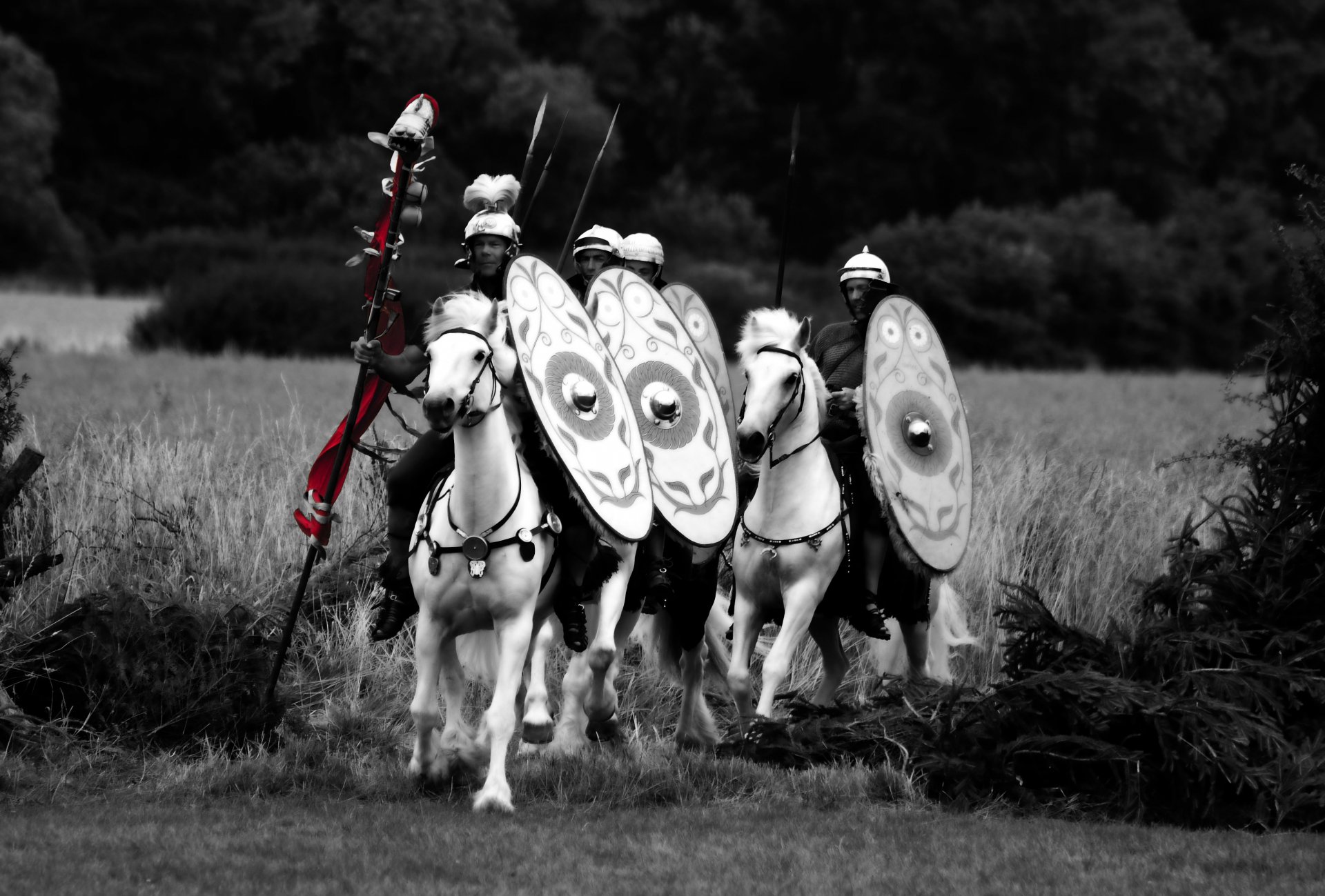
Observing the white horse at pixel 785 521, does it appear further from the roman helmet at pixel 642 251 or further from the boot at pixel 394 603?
the boot at pixel 394 603

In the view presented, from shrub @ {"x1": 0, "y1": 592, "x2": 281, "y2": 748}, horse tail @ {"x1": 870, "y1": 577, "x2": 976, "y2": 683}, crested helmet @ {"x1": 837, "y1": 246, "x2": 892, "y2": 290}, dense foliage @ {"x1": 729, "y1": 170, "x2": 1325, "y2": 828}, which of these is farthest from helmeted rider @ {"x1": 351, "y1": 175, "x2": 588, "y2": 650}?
horse tail @ {"x1": 870, "y1": 577, "x2": 976, "y2": 683}

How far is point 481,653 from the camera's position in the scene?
9250 millimetres

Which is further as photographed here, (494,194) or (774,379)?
(774,379)

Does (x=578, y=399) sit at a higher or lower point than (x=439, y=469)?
higher

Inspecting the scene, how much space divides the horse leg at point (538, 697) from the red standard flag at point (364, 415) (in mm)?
1185

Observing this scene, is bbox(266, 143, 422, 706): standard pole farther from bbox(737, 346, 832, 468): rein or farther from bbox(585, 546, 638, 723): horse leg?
bbox(737, 346, 832, 468): rein

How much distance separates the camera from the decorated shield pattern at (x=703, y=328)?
1047cm

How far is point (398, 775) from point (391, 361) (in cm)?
190

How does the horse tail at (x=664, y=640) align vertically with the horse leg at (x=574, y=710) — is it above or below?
above

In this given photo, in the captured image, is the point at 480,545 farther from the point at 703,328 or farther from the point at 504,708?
the point at 703,328

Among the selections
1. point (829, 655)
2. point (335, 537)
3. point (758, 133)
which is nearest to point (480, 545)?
point (829, 655)

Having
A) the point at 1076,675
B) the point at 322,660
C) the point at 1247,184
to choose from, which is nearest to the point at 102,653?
the point at 322,660

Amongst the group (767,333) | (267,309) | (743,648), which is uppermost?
(267,309)

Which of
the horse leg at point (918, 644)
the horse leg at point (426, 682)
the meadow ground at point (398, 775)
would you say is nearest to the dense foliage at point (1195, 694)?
the meadow ground at point (398, 775)
